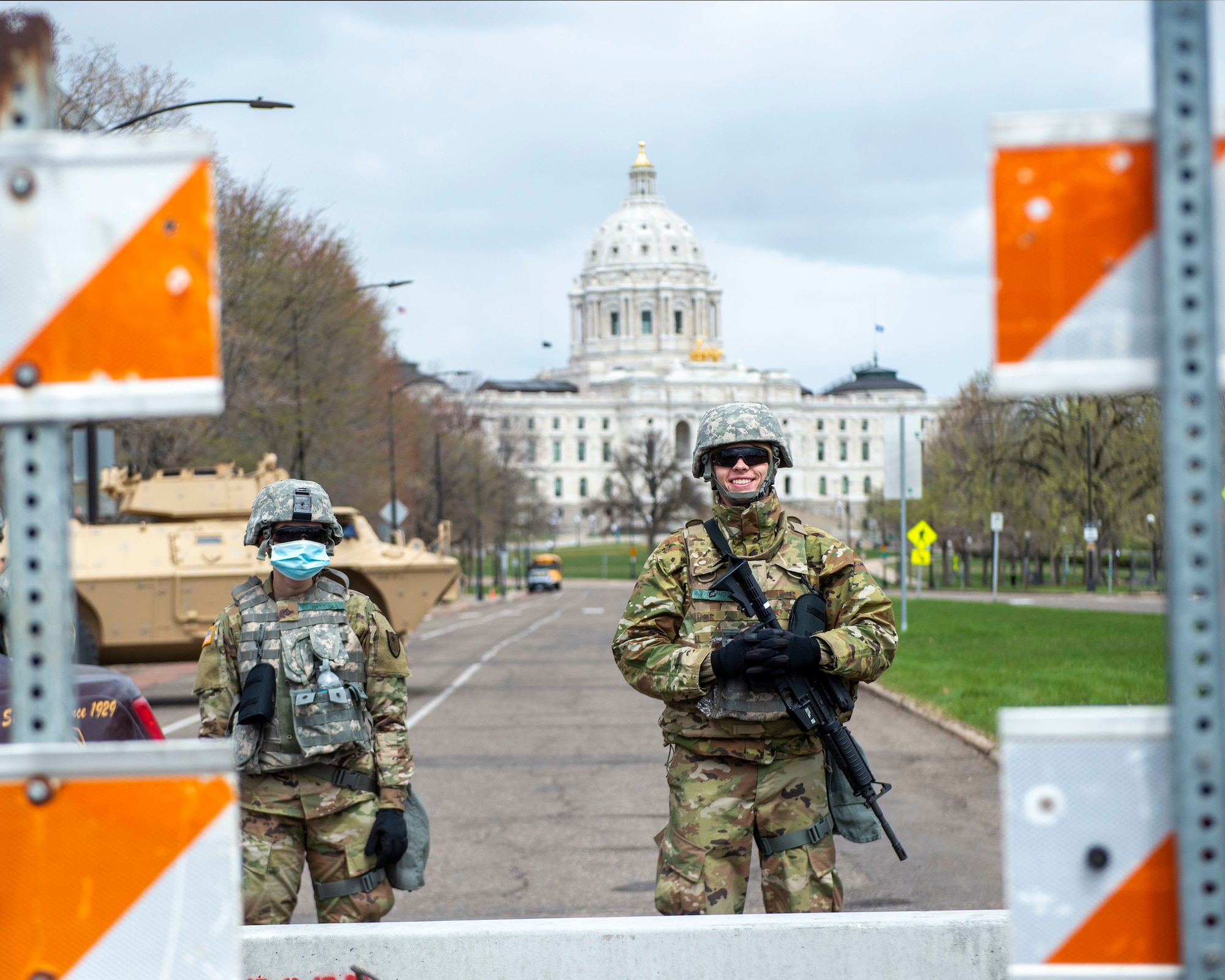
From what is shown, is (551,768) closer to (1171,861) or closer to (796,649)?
(796,649)

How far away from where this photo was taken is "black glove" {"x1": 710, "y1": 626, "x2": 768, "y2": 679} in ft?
16.8

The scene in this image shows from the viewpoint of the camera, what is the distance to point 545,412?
196500 millimetres

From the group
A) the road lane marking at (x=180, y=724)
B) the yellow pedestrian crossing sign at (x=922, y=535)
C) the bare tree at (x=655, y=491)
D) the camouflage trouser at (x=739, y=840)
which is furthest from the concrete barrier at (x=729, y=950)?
the bare tree at (x=655, y=491)

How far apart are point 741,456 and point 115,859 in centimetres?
367

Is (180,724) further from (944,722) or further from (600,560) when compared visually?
(600,560)

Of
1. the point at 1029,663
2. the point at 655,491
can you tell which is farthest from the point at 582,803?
the point at 655,491

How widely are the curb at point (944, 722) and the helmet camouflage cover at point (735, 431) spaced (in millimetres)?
7520

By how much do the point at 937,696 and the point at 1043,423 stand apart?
137 ft

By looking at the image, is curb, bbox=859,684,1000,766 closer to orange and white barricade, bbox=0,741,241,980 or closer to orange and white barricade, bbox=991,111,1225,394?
orange and white barricade, bbox=991,111,1225,394

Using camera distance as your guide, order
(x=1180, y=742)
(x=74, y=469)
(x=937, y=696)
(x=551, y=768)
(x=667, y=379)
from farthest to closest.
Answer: (x=667, y=379) < (x=74, y=469) < (x=937, y=696) < (x=551, y=768) < (x=1180, y=742)

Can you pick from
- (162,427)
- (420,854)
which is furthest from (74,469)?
(420,854)

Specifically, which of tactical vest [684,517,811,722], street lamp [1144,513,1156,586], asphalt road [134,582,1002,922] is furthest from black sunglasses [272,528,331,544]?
street lamp [1144,513,1156,586]

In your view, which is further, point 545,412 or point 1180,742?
point 545,412

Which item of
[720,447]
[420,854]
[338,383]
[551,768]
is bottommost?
[551,768]
